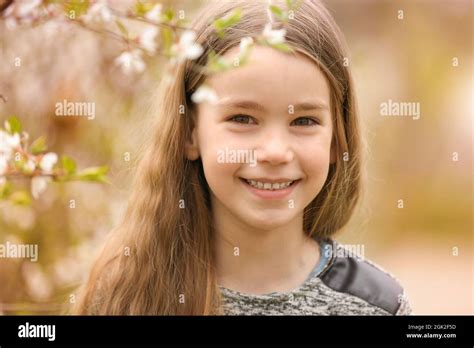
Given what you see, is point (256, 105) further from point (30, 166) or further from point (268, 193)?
point (30, 166)

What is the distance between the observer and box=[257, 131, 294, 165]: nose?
114 cm

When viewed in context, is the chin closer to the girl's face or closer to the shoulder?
the girl's face

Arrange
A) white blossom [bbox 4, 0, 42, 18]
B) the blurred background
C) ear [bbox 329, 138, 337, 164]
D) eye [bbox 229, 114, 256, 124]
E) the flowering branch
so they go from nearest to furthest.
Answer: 1. the flowering branch
2. white blossom [bbox 4, 0, 42, 18]
3. eye [bbox 229, 114, 256, 124]
4. ear [bbox 329, 138, 337, 164]
5. the blurred background

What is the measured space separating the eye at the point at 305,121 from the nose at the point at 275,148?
0.13 ft

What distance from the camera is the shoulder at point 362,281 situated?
1243mm

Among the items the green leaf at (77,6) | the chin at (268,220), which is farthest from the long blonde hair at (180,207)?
the green leaf at (77,6)

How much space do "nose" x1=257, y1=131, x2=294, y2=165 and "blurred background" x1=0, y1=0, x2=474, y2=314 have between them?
11.0 inches

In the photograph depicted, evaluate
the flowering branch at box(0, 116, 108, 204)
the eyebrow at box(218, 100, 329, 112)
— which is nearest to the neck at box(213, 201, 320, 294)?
the eyebrow at box(218, 100, 329, 112)

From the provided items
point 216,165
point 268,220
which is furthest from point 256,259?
point 216,165

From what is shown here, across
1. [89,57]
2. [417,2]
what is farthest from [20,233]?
[417,2]

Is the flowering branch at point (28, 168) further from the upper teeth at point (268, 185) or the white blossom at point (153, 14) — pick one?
the upper teeth at point (268, 185)

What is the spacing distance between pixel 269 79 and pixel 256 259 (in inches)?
13.7

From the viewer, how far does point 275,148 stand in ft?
3.73

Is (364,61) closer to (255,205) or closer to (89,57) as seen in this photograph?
(255,205)
